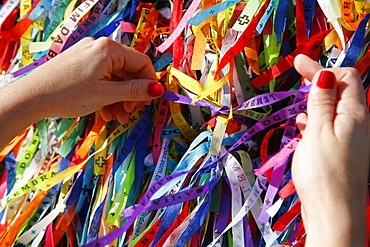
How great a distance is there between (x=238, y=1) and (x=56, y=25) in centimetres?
47

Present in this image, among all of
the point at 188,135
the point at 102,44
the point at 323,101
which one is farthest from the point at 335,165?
the point at 102,44

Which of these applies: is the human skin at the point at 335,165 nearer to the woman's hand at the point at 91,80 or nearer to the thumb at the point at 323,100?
the thumb at the point at 323,100

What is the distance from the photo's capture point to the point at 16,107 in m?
0.88

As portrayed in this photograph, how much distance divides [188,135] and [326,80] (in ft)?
1.22

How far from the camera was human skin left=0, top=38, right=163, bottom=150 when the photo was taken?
88cm

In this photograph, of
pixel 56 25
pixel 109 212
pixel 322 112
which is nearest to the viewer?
pixel 322 112

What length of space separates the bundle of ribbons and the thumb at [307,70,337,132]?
0.45ft

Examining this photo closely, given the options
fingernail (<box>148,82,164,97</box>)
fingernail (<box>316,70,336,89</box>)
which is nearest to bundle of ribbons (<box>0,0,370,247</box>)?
fingernail (<box>148,82,164,97</box>)

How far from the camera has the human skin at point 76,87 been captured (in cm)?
88

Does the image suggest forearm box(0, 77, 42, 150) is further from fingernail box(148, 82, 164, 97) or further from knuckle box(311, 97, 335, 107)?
knuckle box(311, 97, 335, 107)

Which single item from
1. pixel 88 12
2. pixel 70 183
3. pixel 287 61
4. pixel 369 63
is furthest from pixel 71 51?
pixel 369 63

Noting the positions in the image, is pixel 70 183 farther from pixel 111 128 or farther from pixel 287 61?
pixel 287 61

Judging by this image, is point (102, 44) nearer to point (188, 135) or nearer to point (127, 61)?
point (127, 61)

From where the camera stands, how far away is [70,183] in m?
1.05
